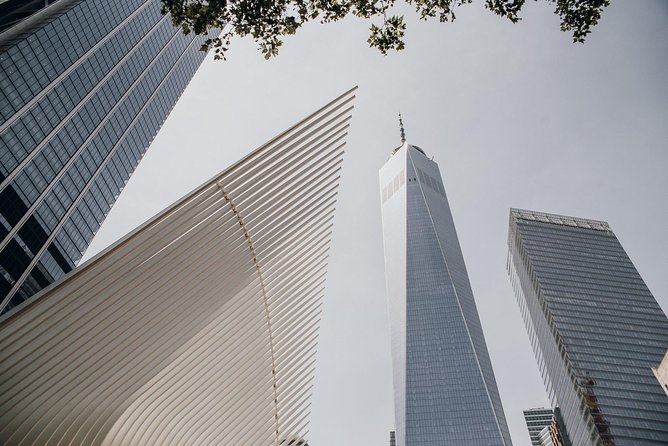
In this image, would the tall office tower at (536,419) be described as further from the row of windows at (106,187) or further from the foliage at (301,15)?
the foliage at (301,15)

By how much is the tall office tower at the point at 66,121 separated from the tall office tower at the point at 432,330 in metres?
85.9

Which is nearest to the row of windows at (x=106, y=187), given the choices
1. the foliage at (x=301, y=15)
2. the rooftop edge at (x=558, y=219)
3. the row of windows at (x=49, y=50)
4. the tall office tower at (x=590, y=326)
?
the row of windows at (x=49, y=50)

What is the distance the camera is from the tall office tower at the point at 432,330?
113875 millimetres

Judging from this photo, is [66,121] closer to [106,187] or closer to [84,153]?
[84,153]

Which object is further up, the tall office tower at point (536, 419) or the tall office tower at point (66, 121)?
the tall office tower at point (536, 419)

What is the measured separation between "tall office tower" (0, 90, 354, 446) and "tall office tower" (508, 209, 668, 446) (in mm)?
95465

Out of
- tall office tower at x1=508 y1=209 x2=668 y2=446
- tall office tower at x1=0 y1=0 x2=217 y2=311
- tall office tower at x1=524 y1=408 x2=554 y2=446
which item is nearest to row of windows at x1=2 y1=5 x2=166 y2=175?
tall office tower at x1=0 y1=0 x2=217 y2=311

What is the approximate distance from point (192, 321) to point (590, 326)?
4531 inches

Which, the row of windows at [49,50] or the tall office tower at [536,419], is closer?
the row of windows at [49,50]

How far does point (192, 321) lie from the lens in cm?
1447

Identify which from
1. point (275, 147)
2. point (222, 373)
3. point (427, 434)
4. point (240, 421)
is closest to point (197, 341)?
point (222, 373)

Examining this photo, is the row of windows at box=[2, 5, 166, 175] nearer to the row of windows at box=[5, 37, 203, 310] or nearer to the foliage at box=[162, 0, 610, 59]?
the row of windows at box=[5, 37, 203, 310]

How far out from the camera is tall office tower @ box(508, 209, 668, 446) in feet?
305

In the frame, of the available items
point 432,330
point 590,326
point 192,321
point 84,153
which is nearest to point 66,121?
point 84,153
